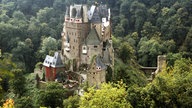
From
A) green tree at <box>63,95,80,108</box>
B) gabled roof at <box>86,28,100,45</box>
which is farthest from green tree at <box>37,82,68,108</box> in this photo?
gabled roof at <box>86,28,100,45</box>

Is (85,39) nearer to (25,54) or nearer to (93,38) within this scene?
(93,38)

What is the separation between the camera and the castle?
59.9 metres

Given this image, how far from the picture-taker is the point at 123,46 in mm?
68250

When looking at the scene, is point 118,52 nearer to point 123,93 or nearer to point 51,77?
point 51,77

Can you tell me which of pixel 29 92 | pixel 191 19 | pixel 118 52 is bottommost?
pixel 29 92

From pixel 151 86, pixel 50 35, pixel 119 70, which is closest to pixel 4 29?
pixel 50 35

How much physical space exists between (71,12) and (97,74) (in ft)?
39.1

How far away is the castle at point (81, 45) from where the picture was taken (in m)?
59.9

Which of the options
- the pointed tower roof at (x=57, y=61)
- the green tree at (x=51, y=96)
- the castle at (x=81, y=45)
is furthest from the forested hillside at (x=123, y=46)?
the pointed tower roof at (x=57, y=61)

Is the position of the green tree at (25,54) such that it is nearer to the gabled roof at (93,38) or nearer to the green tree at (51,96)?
the gabled roof at (93,38)

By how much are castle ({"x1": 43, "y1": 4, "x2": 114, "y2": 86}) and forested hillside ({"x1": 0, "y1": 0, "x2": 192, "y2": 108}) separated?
3763mm

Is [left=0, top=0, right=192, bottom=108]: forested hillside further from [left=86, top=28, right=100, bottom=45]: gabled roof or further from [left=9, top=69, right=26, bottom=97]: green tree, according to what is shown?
[left=86, top=28, right=100, bottom=45]: gabled roof

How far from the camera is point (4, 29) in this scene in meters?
85.4

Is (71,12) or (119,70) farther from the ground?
(71,12)
